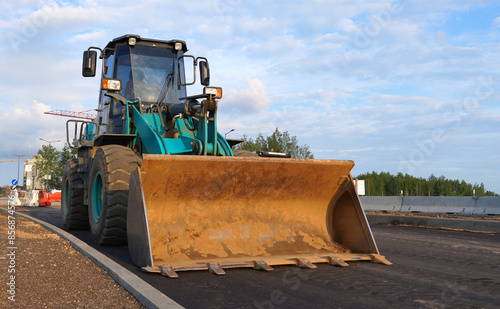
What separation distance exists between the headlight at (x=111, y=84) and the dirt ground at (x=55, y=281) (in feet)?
9.07

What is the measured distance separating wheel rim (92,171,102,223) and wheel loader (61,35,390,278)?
0.02m

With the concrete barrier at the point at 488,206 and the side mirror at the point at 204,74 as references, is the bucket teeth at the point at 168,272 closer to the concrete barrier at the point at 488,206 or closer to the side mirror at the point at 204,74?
the side mirror at the point at 204,74

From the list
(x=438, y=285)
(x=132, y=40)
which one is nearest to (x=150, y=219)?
(x=438, y=285)

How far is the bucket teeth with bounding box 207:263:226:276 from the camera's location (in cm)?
508

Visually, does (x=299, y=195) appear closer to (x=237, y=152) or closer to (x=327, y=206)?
(x=327, y=206)

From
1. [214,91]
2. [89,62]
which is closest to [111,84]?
[89,62]

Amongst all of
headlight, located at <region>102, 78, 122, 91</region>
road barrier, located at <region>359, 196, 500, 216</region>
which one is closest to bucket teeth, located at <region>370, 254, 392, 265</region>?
headlight, located at <region>102, 78, 122, 91</region>

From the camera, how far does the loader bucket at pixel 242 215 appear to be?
549cm

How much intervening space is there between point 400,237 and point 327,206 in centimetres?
366

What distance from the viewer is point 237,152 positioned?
8883 mm

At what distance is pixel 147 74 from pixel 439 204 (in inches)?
472

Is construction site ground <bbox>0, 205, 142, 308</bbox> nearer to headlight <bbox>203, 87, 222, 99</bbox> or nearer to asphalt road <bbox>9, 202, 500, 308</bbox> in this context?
asphalt road <bbox>9, 202, 500, 308</bbox>

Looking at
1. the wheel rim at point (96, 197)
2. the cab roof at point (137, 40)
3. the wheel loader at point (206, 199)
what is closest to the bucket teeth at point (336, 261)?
the wheel loader at point (206, 199)

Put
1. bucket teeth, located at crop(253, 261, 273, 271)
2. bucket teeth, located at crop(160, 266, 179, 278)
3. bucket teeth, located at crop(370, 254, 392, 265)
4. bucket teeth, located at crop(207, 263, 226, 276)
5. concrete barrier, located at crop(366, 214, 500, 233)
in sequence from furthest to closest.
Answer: concrete barrier, located at crop(366, 214, 500, 233)
bucket teeth, located at crop(370, 254, 392, 265)
bucket teeth, located at crop(253, 261, 273, 271)
bucket teeth, located at crop(207, 263, 226, 276)
bucket teeth, located at crop(160, 266, 179, 278)
